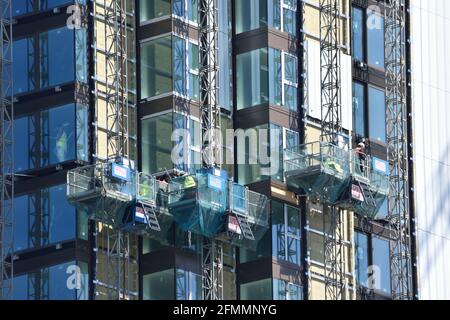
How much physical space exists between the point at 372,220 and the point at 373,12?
11.3 m

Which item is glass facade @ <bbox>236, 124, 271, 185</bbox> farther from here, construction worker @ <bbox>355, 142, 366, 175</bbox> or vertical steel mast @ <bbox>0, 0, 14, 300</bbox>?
vertical steel mast @ <bbox>0, 0, 14, 300</bbox>

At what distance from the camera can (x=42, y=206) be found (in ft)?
339

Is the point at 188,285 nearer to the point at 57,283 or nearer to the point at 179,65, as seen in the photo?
the point at 57,283

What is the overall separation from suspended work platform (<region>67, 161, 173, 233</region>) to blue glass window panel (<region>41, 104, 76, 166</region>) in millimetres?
2145

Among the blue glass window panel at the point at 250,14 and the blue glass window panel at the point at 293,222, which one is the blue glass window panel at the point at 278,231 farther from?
the blue glass window panel at the point at 250,14

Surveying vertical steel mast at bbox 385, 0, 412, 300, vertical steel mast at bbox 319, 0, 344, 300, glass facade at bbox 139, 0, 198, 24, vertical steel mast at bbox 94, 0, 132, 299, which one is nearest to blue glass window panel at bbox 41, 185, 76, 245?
vertical steel mast at bbox 94, 0, 132, 299

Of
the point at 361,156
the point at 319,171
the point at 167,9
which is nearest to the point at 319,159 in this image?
the point at 319,171

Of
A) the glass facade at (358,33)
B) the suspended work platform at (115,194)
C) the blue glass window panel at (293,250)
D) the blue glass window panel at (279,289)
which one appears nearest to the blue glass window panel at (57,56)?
the suspended work platform at (115,194)

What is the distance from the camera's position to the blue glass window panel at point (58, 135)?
103375mm

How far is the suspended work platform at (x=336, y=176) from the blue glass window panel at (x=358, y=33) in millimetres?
7644

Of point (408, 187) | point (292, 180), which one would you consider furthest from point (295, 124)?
point (408, 187)

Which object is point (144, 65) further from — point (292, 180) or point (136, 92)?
point (292, 180)

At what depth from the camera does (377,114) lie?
379 feet
